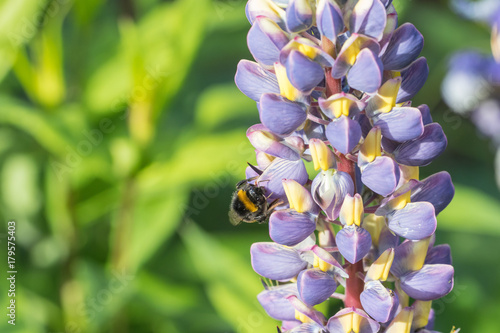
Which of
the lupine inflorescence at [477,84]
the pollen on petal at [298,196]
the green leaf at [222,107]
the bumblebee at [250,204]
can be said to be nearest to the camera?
the pollen on petal at [298,196]

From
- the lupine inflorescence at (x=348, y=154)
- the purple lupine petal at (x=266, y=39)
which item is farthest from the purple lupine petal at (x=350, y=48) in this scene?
the purple lupine petal at (x=266, y=39)

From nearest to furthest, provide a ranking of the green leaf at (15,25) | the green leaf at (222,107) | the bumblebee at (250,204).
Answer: the bumblebee at (250,204) < the green leaf at (15,25) < the green leaf at (222,107)

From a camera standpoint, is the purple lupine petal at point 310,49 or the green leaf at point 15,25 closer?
the purple lupine petal at point 310,49

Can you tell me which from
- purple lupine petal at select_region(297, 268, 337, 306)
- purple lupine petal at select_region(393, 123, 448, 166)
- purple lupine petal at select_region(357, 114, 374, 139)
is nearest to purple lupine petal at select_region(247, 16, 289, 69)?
purple lupine petal at select_region(357, 114, 374, 139)

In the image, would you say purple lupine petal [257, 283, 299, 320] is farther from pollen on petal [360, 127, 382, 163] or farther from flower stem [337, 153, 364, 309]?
pollen on petal [360, 127, 382, 163]

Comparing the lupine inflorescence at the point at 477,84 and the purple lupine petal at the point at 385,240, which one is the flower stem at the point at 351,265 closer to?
the purple lupine petal at the point at 385,240

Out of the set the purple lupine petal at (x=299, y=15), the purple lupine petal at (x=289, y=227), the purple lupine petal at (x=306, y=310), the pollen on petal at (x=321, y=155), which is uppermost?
the purple lupine petal at (x=299, y=15)

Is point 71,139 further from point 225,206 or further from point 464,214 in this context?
point 464,214
